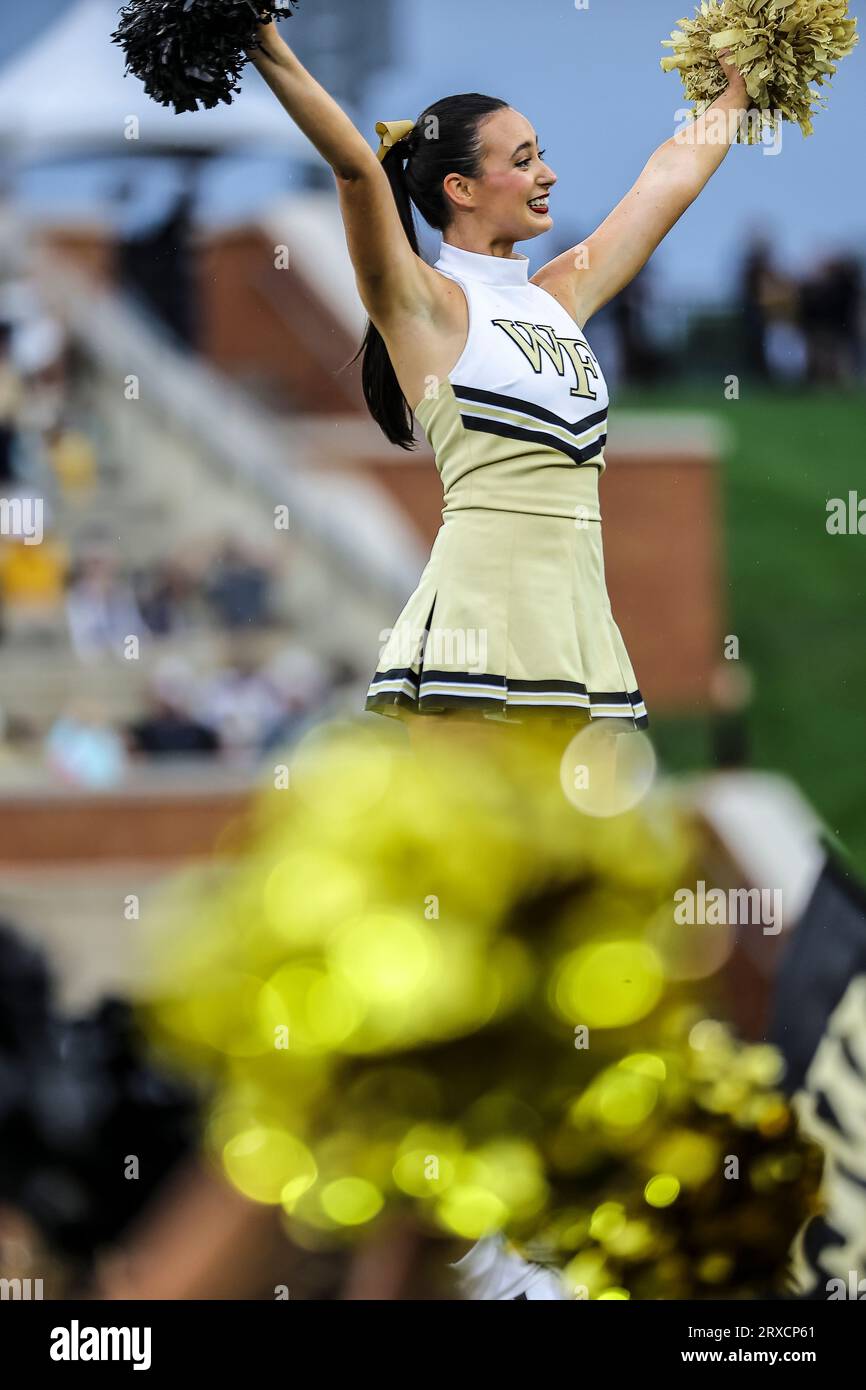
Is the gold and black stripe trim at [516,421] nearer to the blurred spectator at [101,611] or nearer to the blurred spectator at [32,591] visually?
the blurred spectator at [101,611]

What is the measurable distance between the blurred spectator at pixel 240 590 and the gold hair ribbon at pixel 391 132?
601 cm

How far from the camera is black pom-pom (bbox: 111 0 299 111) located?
2412 mm

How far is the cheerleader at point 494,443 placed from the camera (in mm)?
2678

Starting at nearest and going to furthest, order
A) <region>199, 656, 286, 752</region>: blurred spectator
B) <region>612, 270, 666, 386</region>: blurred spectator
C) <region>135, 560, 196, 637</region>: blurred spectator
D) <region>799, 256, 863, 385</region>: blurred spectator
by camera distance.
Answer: <region>612, 270, 666, 386</region>: blurred spectator, <region>199, 656, 286, 752</region>: blurred spectator, <region>135, 560, 196, 637</region>: blurred spectator, <region>799, 256, 863, 385</region>: blurred spectator

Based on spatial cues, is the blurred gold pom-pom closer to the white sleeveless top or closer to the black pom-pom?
the white sleeveless top

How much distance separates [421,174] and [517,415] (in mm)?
441

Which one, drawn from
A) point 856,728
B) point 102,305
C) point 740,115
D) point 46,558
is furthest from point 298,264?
point 740,115

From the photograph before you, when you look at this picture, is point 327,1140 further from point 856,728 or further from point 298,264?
point 298,264

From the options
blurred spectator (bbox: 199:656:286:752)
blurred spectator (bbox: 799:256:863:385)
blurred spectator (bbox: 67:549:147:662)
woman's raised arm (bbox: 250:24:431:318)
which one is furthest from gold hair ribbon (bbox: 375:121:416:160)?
blurred spectator (bbox: 799:256:863:385)

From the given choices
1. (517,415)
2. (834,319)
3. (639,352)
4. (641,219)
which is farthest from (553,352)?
(834,319)

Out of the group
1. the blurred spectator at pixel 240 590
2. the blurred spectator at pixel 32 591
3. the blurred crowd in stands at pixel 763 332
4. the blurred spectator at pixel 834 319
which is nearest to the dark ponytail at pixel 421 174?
the blurred crowd in stands at pixel 763 332

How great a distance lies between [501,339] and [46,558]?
6885 mm

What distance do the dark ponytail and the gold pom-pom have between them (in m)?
0.33

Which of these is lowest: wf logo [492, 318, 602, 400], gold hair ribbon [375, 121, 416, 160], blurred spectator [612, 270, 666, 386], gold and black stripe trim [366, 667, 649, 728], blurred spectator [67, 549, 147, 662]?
gold and black stripe trim [366, 667, 649, 728]
